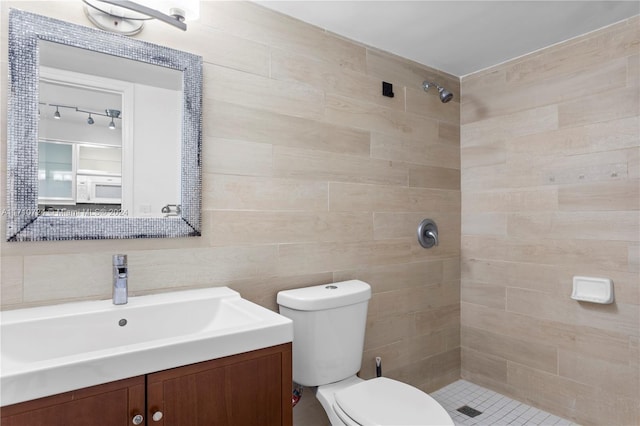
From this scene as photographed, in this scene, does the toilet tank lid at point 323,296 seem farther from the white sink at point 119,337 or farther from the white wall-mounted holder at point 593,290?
the white wall-mounted holder at point 593,290

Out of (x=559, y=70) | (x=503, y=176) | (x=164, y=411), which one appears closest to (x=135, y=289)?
(x=164, y=411)

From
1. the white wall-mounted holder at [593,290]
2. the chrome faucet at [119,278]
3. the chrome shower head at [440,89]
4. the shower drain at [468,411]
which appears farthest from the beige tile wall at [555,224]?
the chrome faucet at [119,278]

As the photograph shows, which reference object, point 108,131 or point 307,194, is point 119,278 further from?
point 307,194

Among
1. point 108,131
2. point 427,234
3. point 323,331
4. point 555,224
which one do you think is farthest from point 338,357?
point 555,224

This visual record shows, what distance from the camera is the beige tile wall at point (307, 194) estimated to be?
1449mm

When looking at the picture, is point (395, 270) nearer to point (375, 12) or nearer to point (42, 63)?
point (375, 12)

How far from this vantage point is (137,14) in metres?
1.40

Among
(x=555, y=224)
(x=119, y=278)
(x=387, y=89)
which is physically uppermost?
(x=387, y=89)

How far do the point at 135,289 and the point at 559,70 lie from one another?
2.41 m

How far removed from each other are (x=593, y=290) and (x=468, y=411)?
947 millimetres

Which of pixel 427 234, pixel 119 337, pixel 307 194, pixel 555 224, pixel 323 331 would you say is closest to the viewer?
pixel 119 337

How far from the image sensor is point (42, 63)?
127cm

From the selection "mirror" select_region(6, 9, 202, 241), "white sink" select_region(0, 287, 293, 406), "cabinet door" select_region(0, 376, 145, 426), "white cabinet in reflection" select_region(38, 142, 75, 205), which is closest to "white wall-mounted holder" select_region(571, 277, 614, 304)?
"white sink" select_region(0, 287, 293, 406)

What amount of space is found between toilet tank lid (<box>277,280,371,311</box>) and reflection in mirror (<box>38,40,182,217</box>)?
2.04ft
